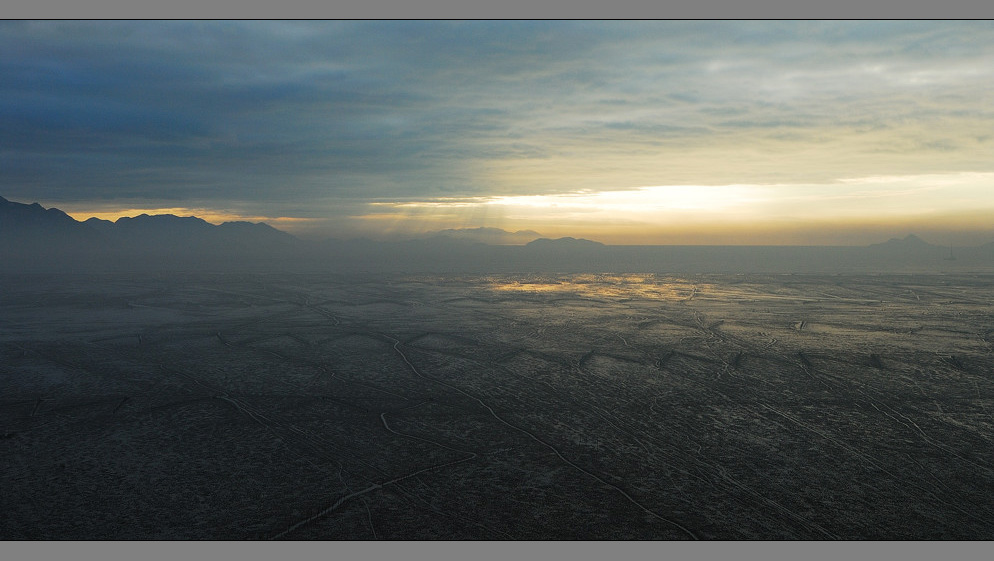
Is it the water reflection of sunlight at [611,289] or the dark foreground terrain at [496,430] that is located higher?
the dark foreground terrain at [496,430]

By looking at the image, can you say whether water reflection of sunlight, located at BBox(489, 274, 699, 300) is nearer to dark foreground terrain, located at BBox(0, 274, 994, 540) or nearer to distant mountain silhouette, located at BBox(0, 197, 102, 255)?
dark foreground terrain, located at BBox(0, 274, 994, 540)

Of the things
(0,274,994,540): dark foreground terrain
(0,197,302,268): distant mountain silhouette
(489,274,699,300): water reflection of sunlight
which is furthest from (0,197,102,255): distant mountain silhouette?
(0,274,994,540): dark foreground terrain

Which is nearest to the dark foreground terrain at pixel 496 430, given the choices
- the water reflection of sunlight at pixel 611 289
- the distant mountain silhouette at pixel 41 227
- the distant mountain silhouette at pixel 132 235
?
the water reflection of sunlight at pixel 611 289

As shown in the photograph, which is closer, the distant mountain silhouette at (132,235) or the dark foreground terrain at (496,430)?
the dark foreground terrain at (496,430)

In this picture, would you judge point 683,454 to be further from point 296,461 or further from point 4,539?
point 4,539

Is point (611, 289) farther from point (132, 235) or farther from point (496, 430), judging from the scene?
point (132, 235)

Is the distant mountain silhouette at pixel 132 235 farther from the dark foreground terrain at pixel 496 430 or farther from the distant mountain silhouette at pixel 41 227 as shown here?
the dark foreground terrain at pixel 496 430

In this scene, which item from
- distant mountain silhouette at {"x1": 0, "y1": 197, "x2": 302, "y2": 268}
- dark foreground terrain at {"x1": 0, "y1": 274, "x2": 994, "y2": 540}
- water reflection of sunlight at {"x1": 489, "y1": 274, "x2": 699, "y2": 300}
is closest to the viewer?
dark foreground terrain at {"x1": 0, "y1": 274, "x2": 994, "y2": 540}

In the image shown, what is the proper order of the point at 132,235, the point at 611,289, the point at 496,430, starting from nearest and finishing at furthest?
the point at 496,430
the point at 611,289
the point at 132,235

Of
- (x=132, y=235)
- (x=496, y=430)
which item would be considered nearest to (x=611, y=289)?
(x=496, y=430)
